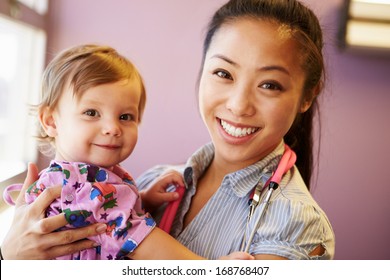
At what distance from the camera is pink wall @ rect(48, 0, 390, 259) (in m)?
0.86

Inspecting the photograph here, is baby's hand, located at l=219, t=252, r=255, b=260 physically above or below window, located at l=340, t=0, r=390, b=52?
below

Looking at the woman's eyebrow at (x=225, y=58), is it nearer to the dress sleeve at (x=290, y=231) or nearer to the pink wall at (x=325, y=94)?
the pink wall at (x=325, y=94)

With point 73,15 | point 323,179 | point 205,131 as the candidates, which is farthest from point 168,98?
point 323,179

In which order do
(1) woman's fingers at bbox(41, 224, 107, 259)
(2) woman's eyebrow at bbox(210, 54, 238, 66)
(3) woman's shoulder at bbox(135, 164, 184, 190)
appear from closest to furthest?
(1) woman's fingers at bbox(41, 224, 107, 259), (2) woman's eyebrow at bbox(210, 54, 238, 66), (3) woman's shoulder at bbox(135, 164, 184, 190)

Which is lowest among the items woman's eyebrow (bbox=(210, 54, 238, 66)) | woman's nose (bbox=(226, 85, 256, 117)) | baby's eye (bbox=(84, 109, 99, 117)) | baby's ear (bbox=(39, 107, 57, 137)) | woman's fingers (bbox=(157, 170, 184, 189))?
woman's fingers (bbox=(157, 170, 184, 189))

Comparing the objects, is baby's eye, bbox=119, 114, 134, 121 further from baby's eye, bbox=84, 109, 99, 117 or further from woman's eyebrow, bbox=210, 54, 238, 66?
woman's eyebrow, bbox=210, 54, 238, 66

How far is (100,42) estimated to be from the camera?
86 centimetres

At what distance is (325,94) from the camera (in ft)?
2.95

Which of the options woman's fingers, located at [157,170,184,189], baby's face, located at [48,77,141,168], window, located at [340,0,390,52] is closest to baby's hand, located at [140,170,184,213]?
woman's fingers, located at [157,170,184,189]

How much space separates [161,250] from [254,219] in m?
0.15

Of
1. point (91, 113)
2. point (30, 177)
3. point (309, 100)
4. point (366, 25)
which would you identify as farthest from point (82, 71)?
point (366, 25)

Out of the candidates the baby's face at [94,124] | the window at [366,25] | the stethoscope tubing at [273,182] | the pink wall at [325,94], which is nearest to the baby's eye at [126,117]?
the baby's face at [94,124]
